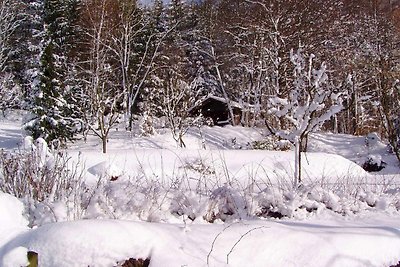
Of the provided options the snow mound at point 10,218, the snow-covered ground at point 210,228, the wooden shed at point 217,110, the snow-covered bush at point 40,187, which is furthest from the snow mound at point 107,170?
the wooden shed at point 217,110

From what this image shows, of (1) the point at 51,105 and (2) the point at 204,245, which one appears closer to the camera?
(2) the point at 204,245

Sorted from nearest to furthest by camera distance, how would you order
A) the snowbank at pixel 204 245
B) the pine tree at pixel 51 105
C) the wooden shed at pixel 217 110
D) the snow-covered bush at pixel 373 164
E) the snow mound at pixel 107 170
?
1. the snowbank at pixel 204 245
2. the snow mound at pixel 107 170
3. the snow-covered bush at pixel 373 164
4. the pine tree at pixel 51 105
5. the wooden shed at pixel 217 110

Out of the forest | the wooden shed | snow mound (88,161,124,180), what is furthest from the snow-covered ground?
the wooden shed

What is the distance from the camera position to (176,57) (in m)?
28.2

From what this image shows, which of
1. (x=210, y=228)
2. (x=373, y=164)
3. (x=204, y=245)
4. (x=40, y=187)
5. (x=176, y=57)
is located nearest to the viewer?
(x=204, y=245)

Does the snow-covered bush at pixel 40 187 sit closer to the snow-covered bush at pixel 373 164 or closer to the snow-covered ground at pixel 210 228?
the snow-covered ground at pixel 210 228

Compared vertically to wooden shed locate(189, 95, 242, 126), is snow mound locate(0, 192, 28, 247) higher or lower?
lower

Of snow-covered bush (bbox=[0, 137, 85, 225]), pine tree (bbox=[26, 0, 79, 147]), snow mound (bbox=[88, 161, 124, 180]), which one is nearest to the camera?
snow-covered bush (bbox=[0, 137, 85, 225])

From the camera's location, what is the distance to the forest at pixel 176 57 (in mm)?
19344

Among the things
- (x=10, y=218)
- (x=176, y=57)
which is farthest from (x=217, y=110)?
(x=10, y=218)

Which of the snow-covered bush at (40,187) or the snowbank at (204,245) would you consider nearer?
the snowbank at (204,245)

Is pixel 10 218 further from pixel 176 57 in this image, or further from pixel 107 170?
pixel 176 57

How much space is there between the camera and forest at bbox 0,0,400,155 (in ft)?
63.5

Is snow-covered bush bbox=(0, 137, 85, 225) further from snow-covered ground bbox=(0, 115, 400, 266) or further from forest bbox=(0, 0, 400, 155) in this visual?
forest bbox=(0, 0, 400, 155)
